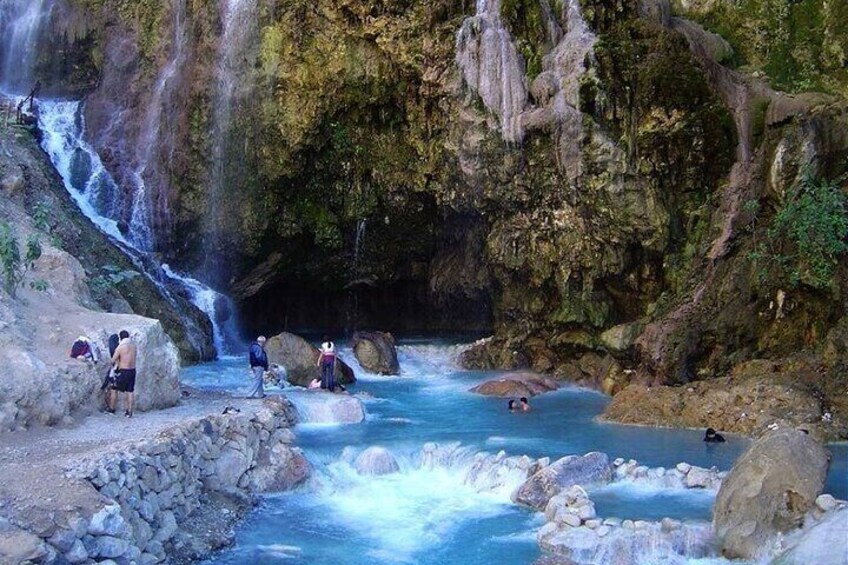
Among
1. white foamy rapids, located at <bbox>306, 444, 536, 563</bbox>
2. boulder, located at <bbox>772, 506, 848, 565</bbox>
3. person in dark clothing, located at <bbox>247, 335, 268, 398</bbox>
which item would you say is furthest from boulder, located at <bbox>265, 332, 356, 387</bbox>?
boulder, located at <bbox>772, 506, 848, 565</bbox>

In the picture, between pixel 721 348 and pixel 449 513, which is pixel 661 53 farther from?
pixel 449 513

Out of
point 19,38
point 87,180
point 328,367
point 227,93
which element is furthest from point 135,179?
point 328,367

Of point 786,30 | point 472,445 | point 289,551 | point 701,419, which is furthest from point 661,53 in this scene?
point 289,551

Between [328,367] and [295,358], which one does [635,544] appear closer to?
[328,367]

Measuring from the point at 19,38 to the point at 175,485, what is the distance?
85.2 feet

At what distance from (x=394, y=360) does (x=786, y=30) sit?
1567 centimetres

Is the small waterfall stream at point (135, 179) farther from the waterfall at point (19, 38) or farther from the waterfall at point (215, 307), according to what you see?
the waterfall at point (19, 38)

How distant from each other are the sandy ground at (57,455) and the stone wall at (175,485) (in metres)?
0.24

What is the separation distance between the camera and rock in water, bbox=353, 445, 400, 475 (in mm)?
16594

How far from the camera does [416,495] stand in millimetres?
15789

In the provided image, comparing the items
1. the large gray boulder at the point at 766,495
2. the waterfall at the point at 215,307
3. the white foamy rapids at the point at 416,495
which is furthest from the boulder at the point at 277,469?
the waterfall at the point at 215,307

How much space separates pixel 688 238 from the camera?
25094 mm

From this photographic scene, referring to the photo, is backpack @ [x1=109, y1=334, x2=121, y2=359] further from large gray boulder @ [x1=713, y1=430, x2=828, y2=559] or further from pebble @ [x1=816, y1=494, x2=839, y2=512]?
pebble @ [x1=816, y1=494, x2=839, y2=512]

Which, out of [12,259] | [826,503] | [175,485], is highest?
A: [12,259]
